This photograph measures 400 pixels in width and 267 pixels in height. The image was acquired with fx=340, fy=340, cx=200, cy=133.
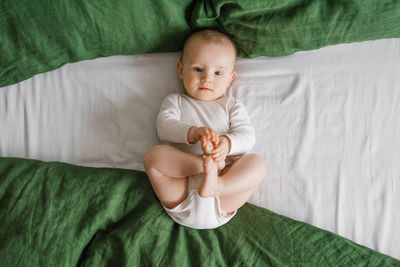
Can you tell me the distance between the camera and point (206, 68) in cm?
112

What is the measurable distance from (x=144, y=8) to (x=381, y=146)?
92 centimetres

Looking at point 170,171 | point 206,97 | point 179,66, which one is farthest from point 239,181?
point 179,66

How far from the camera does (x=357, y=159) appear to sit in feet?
3.75

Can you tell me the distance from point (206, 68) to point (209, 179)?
38 cm

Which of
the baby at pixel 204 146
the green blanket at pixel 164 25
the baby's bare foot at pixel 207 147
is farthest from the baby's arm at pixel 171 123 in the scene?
the green blanket at pixel 164 25

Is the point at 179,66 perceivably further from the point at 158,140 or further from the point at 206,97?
the point at 158,140

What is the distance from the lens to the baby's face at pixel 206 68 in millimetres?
1118

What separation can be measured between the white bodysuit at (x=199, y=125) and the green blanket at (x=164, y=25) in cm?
23

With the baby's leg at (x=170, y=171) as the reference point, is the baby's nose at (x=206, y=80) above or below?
above

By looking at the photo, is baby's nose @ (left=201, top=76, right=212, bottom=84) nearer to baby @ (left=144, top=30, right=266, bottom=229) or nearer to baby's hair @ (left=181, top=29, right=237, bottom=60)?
→ baby @ (left=144, top=30, right=266, bottom=229)

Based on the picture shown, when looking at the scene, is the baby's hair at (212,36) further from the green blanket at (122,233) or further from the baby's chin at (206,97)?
the green blanket at (122,233)

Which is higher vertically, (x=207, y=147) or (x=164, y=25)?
(x=164, y=25)

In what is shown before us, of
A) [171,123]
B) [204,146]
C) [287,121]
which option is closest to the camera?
[204,146]

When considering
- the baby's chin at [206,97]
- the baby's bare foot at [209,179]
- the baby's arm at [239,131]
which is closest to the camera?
the baby's bare foot at [209,179]
